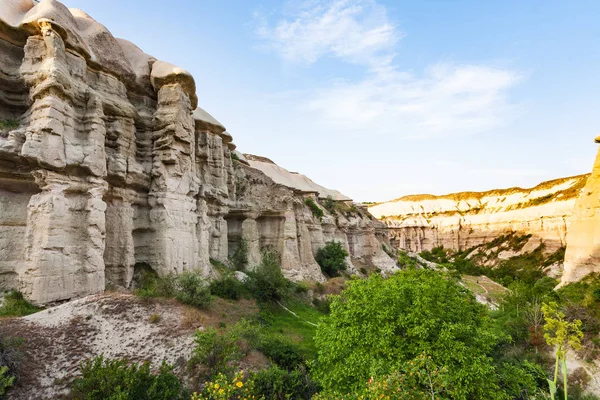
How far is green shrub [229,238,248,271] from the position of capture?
25.9 metres

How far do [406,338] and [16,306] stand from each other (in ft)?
43.8

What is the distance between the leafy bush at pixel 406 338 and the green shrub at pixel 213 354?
2751mm

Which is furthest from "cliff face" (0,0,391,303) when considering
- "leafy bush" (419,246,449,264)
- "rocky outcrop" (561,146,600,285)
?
"leafy bush" (419,246,449,264)

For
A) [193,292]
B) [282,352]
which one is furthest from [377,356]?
[193,292]

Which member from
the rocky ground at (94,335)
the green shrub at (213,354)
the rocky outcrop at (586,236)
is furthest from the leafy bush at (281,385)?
the rocky outcrop at (586,236)

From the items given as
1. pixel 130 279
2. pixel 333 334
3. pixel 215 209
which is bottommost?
pixel 333 334

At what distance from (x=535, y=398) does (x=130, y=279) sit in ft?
57.2

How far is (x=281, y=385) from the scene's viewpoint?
31.4 ft

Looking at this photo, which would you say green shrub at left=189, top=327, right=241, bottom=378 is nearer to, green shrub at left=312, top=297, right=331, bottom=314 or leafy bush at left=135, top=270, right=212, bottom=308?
leafy bush at left=135, top=270, right=212, bottom=308

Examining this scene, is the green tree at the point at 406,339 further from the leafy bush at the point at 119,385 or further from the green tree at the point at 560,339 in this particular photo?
the leafy bush at the point at 119,385

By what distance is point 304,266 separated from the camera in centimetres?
3150

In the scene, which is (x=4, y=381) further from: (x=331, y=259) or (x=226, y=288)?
(x=331, y=259)

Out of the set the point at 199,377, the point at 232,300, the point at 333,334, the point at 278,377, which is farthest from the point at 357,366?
the point at 232,300

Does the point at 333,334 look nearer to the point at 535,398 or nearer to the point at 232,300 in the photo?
the point at 535,398
